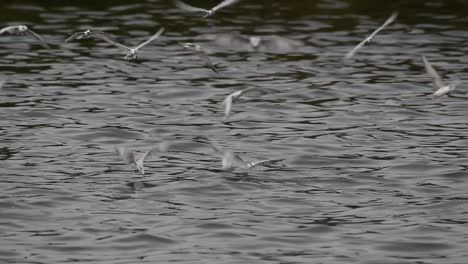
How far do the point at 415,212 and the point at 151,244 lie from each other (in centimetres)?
281

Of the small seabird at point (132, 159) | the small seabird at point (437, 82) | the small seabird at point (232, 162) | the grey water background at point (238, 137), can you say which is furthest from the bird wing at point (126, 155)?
the small seabird at point (437, 82)

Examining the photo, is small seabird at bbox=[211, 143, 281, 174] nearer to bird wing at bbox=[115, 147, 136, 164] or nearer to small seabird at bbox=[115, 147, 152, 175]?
small seabird at bbox=[115, 147, 152, 175]

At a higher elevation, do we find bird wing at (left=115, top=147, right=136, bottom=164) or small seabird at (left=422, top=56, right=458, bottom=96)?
small seabird at (left=422, top=56, right=458, bottom=96)

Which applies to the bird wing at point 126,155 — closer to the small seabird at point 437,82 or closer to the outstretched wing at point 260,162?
the outstretched wing at point 260,162

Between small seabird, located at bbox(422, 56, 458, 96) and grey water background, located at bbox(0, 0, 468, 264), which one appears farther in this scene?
small seabird, located at bbox(422, 56, 458, 96)

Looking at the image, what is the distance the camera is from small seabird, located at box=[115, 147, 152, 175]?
13.6 meters

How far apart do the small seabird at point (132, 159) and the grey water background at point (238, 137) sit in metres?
0.17

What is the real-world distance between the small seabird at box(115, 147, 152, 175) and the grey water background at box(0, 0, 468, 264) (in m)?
0.17

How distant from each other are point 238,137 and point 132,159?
2.21 metres

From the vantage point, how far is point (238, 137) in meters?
15.6

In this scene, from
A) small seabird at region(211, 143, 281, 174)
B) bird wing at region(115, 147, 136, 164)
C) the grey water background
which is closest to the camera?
the grey water background

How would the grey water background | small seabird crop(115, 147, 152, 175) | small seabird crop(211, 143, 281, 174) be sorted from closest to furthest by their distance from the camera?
the grey water background, small seabird crop(115, 147, 152, 175), small seabird crop(211, 143, 281, 174)

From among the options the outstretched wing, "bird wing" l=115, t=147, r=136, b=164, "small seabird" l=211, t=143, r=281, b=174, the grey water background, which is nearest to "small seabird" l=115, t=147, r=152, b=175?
"bird wing" l=115, t=147, r=136, b=164

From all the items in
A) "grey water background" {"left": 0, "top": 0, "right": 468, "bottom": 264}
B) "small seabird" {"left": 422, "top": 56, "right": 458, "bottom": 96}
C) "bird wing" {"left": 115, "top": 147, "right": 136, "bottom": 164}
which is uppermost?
"small seabird" {"left": 422, "top": 56, "right": 458, "bottom": 96}
